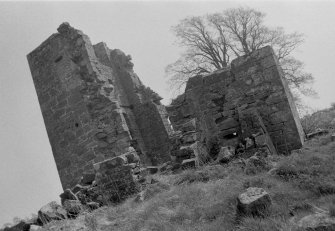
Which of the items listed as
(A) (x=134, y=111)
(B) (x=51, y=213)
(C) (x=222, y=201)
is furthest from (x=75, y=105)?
(C) (x=222, y=201)

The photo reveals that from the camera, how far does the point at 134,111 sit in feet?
51.0

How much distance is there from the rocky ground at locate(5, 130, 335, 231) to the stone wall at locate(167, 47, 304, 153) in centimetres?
102

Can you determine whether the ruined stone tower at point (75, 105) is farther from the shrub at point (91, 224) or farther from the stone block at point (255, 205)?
the stone block at point (255, 205)

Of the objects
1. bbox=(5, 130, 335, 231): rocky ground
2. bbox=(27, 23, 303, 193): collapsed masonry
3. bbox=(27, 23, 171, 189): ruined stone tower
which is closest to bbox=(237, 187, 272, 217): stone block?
bbox=(5, 130, 335, 231): rocky ground

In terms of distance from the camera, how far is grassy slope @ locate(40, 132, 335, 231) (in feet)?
11.7

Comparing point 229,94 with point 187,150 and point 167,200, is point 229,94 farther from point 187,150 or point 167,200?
point 167,200

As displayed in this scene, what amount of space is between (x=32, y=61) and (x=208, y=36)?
15.9m

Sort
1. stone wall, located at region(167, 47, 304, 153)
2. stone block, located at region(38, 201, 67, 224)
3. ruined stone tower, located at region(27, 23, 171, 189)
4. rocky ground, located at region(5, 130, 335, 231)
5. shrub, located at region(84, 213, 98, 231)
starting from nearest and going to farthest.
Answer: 1. rocky ground, located at region(5, 130, 335, 231)
2. shrub, located at region(84, 213, 98, 231)
3. stone block, located at region(38, 201, 67, 224)
4. stone wall, located at region(167, 47, 304, 153)
5. ruined stone tower, located at region(27, 23, 171, 189)

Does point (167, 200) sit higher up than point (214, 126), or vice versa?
point (214, 126)

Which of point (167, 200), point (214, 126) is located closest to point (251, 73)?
point (214, 126)

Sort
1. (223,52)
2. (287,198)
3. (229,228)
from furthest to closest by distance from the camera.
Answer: (223,52)
(287,198)
(229,228)

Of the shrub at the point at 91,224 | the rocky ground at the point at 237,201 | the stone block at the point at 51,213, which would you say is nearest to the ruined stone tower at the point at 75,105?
the stone block at the point at 51,213

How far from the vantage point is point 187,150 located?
751 cm

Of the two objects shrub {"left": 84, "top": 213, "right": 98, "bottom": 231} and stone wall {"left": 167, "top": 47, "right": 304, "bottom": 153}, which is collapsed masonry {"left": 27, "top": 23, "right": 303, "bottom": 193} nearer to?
stone wall {"left": 167, "top": 47, "right": 304, "bottom": 153}
